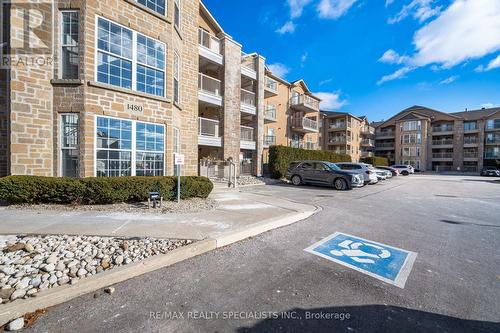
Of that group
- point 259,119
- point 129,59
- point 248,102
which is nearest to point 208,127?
point 259,119

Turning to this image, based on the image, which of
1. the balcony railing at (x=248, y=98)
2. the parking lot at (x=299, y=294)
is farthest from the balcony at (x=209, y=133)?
the parking lot at (x=299, y=294)

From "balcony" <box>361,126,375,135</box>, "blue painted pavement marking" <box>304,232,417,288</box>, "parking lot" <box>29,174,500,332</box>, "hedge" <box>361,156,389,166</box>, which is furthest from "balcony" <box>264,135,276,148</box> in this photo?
"balcony" <box>361,126,375,135</box>

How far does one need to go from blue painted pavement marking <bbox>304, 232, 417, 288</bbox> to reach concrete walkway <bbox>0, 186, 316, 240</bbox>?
5.71ft

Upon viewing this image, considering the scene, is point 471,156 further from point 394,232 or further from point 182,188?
point 182,188

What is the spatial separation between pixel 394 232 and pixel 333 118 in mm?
45431

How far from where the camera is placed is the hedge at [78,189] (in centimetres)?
668

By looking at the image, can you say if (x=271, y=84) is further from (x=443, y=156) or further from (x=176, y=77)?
(x=443, y=156)

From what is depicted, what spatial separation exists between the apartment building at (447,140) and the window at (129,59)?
58.7 meters

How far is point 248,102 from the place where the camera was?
2231 cm

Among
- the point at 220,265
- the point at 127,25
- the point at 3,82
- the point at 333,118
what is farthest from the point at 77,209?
the point at 333,118

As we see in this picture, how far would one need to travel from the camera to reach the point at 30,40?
7676 millimetres

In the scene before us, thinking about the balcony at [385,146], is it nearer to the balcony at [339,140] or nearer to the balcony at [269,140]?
the balcony at [339,140]

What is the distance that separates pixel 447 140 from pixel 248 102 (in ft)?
172

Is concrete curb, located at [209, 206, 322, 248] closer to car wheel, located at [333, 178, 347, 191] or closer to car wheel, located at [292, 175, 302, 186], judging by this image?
car wheel, located at [333, 178, 347, 191]
